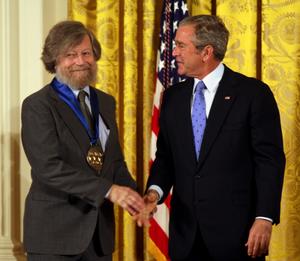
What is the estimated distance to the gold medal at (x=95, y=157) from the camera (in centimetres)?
269

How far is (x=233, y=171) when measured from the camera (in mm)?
2652

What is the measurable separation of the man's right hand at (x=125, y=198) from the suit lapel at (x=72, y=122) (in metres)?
0.21

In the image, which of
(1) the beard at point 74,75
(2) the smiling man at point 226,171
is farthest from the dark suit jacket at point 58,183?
(2) the smiling man at point 226,171

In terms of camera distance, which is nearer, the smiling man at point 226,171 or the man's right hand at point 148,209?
the smiling man at point 226,171

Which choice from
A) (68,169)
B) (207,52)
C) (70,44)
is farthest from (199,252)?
(70,44)

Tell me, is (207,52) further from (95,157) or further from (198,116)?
(95,157)

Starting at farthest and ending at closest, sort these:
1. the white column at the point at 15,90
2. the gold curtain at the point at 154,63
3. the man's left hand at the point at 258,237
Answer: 1. the gold curtain at the point at 154,63
2. the white column at the point at 15,90
3. the man's left hand at the point at 258,237

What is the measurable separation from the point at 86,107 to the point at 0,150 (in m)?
1.24

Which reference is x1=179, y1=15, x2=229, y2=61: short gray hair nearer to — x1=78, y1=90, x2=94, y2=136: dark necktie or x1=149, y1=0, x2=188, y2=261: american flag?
x1=78, y1=90, x2=94, y2=136: dark necktie

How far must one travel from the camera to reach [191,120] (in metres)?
2.76

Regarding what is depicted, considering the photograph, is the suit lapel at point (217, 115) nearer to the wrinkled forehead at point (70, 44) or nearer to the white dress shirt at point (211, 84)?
the white dress shirt at point (211, 84)

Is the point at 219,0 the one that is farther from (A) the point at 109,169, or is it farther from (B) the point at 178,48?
(A) the point at 109,169

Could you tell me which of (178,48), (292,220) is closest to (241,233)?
(178,48)

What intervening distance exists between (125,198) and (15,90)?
A: 157 cm
